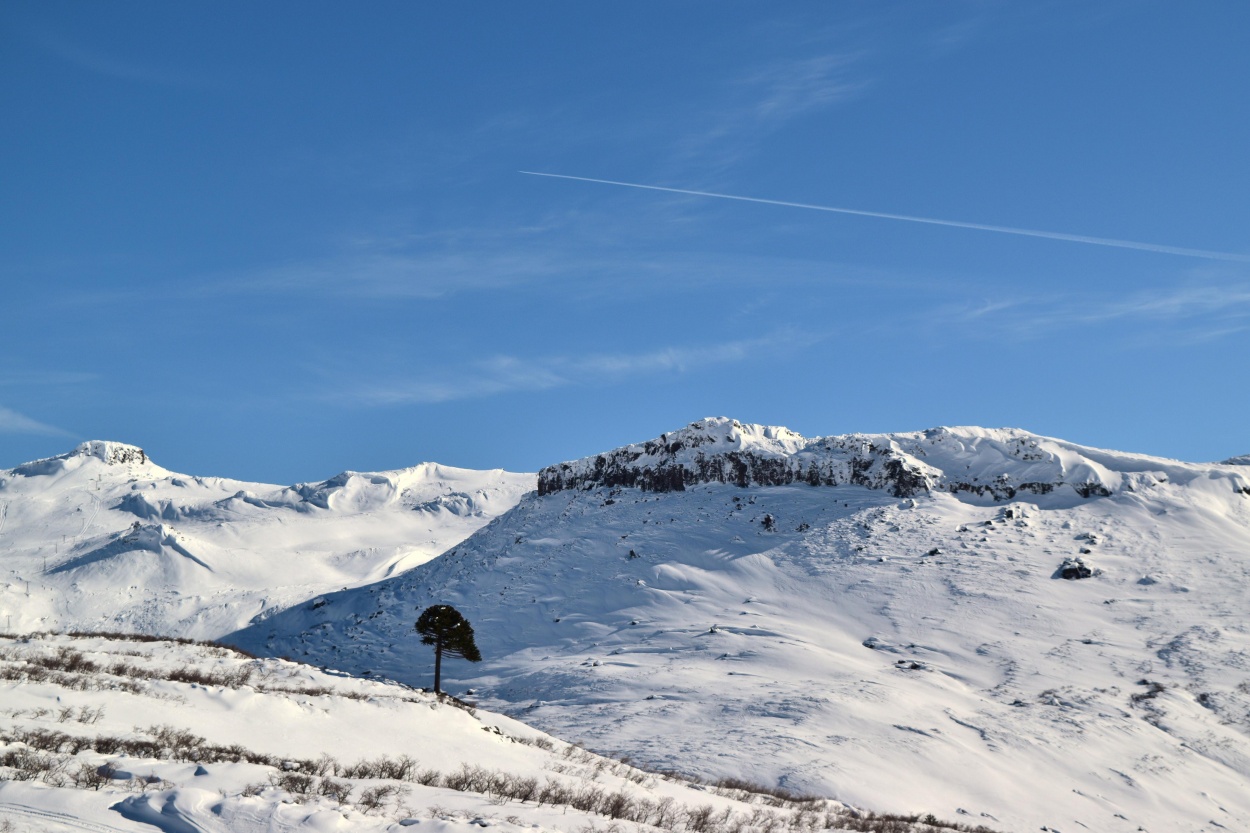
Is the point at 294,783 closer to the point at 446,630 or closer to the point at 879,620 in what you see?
the point at 446,630

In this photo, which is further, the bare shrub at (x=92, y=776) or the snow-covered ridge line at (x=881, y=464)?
the snow-covered ridge line at (x=881, y=464)

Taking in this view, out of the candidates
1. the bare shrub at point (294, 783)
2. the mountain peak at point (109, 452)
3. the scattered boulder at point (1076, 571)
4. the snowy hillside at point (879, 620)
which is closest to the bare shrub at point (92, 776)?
the bare shrub at point (294, 783)

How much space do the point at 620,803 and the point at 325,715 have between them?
787cm

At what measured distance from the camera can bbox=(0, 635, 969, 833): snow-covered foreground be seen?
9.05 meters

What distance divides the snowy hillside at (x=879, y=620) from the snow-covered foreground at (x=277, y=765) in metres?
14.2

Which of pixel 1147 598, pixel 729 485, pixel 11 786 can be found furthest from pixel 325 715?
pixel 729 485

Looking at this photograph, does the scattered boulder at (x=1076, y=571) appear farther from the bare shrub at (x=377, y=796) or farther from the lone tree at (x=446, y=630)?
the bare shrub at (x=377, y=796)

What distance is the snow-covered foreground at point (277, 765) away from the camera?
29.7 feet

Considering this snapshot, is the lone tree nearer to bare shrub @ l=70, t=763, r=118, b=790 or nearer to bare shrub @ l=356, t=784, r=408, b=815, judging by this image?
bare shrub @ l=356, t=784, r=408, b=815

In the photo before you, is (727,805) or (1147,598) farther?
(1147,598)

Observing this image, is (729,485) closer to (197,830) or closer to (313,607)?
(313,607)

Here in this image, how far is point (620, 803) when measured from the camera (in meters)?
14.1

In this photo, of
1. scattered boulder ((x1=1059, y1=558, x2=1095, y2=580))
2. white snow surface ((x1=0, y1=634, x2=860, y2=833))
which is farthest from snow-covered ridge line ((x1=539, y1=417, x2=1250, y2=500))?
white snow surface ((x1=0, y1=634, x2=860, y2=833))

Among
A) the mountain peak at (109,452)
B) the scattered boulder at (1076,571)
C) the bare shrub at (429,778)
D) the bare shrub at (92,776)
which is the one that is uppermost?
the mountain peak at (109,452)
